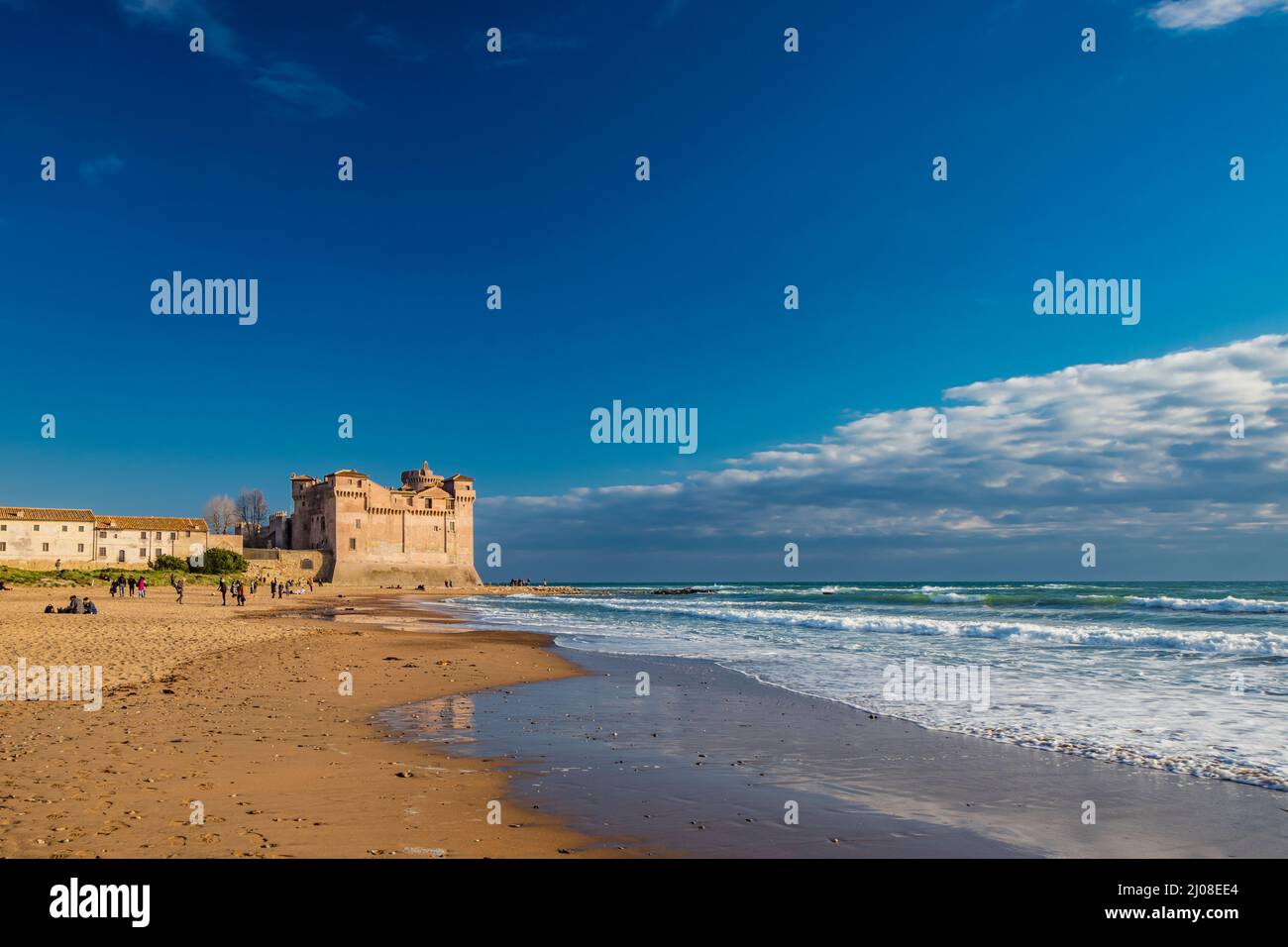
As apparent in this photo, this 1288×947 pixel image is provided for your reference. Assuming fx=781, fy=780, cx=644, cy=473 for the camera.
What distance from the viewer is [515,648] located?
20.9 meters

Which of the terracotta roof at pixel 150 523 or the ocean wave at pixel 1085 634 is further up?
the terracotta roof at pixel 150 523

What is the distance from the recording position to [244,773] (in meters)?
6.83

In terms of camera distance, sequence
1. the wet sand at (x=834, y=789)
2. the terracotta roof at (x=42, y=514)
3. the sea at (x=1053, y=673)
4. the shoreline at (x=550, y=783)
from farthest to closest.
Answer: the terracotta roof at (x=42, y=514)
the sea at (x=1053, y=673)
the wet sand at (x=834, y=789)
the shoreline at (x=550, y=783)

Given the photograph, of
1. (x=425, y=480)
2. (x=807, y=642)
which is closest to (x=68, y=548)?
(x=425, y=480)

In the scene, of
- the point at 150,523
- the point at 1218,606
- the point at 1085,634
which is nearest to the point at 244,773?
the point at 1085,634

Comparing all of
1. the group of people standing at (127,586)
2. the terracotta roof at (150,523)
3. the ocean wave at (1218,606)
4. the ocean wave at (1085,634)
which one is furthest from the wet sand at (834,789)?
the terracotta roof at (150,523)

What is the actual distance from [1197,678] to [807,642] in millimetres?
10479

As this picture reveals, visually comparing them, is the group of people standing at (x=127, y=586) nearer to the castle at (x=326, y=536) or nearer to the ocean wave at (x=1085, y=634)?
the castle at (x=326, y=536)

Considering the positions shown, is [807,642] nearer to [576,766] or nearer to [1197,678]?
[1197,678]

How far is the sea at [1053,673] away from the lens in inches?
344

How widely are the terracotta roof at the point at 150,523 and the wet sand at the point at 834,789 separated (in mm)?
77178

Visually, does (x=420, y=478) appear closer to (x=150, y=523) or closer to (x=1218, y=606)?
(x=150, y=523)

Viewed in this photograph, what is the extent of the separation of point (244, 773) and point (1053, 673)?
1422 centimetres
